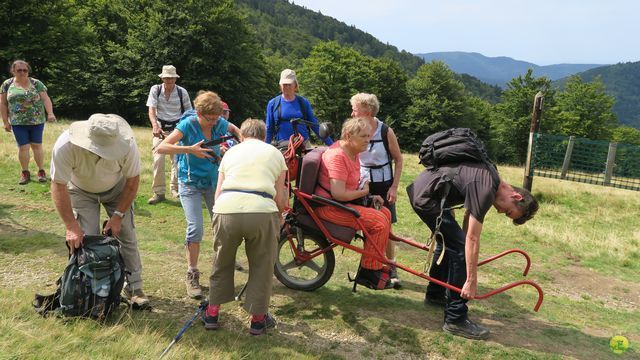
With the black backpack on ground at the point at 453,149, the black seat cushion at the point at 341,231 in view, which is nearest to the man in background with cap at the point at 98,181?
the black seat cushion at the point at 341,231

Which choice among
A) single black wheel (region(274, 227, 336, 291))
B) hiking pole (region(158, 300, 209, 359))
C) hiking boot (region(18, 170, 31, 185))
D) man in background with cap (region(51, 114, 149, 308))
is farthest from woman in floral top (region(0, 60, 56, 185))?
hiking pole (region(158, 300, 209, 359))

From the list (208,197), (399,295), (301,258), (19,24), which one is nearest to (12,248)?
(208,197)

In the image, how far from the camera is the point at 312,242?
493 centimetres

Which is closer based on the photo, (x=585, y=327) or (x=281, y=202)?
(x=281, y=202)

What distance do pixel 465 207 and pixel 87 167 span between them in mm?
3166

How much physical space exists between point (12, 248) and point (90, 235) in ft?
7.36

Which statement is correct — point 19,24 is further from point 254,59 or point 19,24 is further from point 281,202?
point 281,202

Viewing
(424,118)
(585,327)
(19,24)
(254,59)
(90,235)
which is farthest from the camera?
(424,118)

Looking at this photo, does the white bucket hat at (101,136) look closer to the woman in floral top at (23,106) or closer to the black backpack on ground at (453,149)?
the black backpack on ground at (453,149)

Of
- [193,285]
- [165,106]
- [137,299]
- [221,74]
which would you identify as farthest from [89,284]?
[221,74]

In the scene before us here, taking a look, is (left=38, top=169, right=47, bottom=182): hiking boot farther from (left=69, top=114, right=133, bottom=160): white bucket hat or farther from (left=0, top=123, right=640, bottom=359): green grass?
(left=69, top=114, right=133, bottom=160): white bucket hat

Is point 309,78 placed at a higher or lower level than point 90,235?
higher

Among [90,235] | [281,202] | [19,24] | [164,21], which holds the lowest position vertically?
[90,235]

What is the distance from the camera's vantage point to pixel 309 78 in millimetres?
54719
